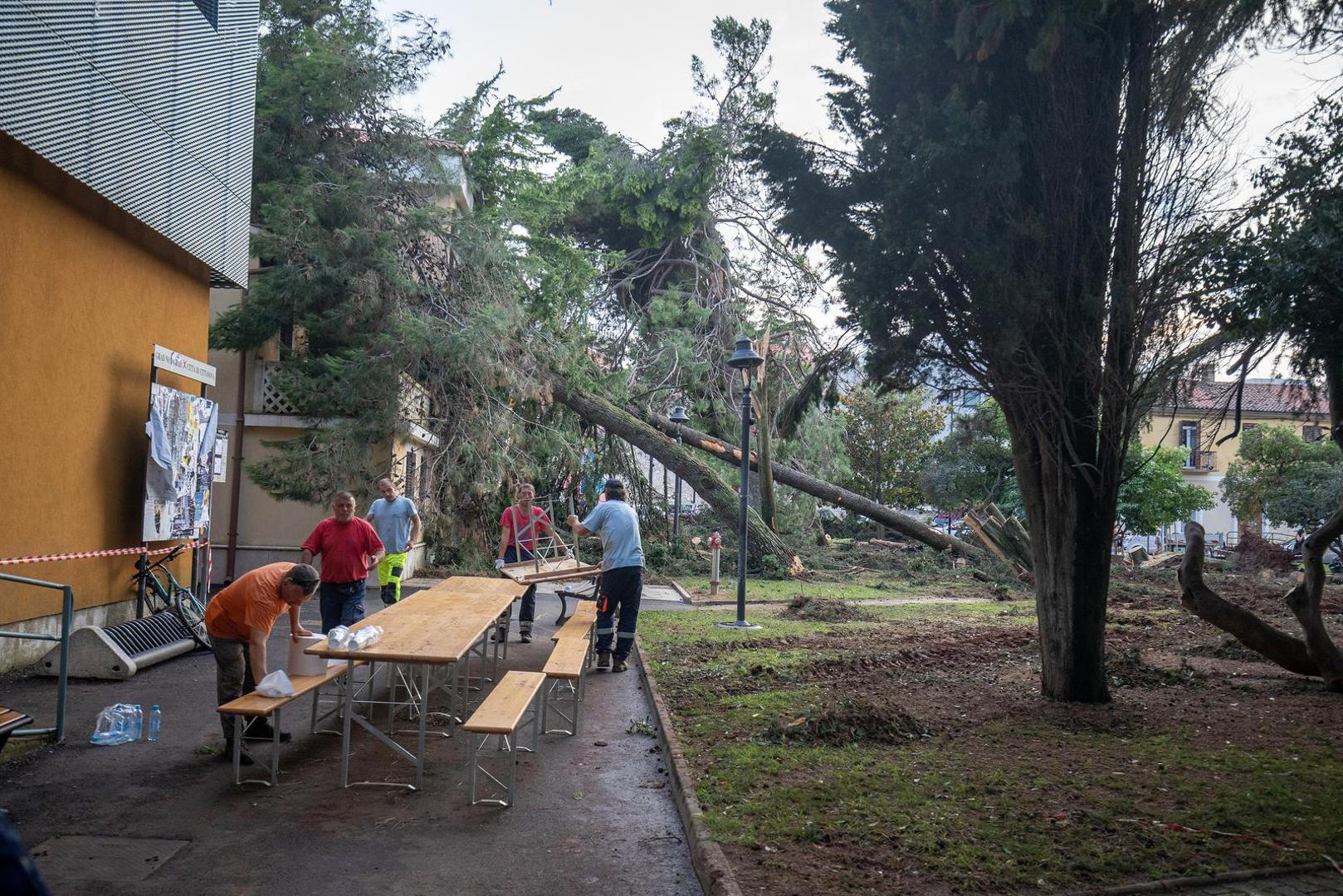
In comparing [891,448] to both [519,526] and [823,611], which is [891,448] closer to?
[823,611]

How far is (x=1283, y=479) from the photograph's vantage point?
103 ft

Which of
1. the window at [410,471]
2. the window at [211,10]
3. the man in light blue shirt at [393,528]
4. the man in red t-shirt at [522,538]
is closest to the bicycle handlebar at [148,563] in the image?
the man in light blue shirt at [393,528]

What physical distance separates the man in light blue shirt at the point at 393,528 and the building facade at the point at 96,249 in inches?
111

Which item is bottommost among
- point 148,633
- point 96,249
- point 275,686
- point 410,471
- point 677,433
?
point 148,633

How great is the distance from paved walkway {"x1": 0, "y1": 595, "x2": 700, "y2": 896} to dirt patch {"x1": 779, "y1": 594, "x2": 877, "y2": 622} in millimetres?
7328

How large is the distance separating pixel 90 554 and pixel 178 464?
2.69 metres

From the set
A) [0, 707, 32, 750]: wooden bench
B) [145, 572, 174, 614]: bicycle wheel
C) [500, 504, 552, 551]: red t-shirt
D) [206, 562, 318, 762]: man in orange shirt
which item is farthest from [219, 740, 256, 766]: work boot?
[500, 504, 552, 551]: red t-shirt

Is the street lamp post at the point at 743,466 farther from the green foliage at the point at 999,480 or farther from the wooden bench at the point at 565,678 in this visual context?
the green foliage at the point at 999,480

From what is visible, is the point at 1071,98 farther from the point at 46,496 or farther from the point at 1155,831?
the point at 46,496

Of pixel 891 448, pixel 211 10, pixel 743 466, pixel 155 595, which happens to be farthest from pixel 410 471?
pixel 891 448

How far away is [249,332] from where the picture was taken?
1675cm

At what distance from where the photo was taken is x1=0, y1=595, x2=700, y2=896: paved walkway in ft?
15.1

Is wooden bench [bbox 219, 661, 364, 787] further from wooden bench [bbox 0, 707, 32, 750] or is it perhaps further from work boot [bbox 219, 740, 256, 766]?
wooden bench [bbox 0, 707, 32, 750]

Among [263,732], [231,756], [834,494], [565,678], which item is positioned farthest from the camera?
[834,494]
